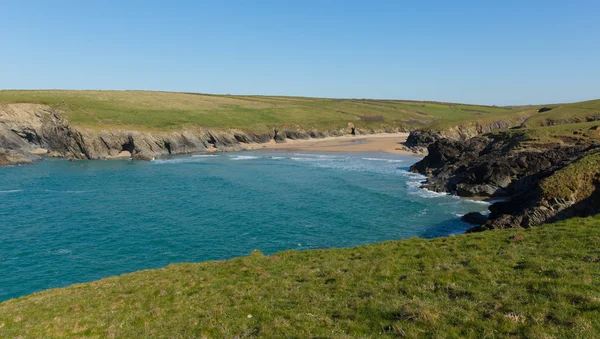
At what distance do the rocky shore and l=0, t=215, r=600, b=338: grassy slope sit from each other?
8055 mm

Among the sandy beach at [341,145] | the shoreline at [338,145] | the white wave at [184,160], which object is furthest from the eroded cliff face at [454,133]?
the white wave at [184,160]

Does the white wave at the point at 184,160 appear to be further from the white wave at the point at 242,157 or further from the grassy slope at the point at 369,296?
the grassy slope at the point at 369,296

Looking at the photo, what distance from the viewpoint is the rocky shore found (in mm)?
33906

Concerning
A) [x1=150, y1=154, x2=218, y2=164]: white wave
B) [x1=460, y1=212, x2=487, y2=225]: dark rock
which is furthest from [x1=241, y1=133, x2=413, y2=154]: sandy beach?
[x1=460, y1=212, x2=487, y2=225]: dark rock

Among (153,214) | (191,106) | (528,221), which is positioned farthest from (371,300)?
(191,106)

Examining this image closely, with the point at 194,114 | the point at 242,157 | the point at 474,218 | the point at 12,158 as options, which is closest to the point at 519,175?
the point at 474,218

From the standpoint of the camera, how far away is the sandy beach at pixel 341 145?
137 meters

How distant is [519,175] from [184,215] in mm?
53724

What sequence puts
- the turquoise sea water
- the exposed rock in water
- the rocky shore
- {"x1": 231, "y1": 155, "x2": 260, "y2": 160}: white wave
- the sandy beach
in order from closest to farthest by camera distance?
the rocky shore
the turquoise sea water
the exposed rock in water
{"x1": 231, "y1": 155, "x2": 260, "y2": 160}: white wave
the sandy beach

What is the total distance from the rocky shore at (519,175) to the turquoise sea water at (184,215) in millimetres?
5340

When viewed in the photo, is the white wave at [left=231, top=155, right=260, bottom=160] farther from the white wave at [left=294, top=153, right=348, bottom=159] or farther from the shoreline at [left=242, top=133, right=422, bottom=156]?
the shoreline at [left=242, top=133, right=422, bottom=156]

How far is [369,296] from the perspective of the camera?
17.0 m

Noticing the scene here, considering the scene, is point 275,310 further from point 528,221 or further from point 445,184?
point 445,184

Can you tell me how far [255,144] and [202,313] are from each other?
5323 inches
